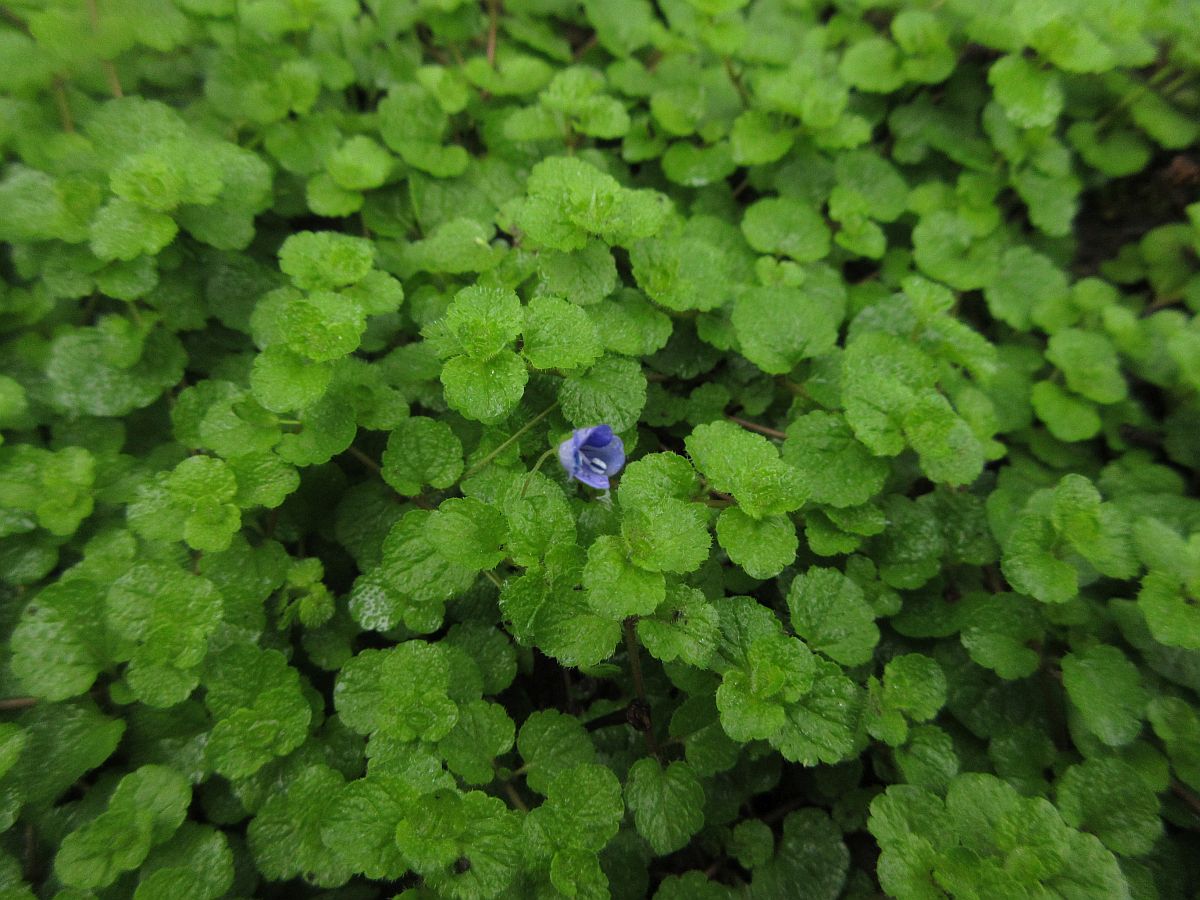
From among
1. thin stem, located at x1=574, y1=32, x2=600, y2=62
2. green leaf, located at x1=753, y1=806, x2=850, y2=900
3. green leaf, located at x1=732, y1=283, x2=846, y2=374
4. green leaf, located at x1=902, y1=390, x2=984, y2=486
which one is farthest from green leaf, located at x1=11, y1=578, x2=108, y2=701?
thin stem, located at x1=574, y1=32, x2=600, y2=62

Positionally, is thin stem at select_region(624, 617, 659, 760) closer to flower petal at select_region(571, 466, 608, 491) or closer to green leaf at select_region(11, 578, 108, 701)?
flower petal at select_region(571, 466, 608, 491)

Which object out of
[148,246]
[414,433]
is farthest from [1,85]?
[414,433]

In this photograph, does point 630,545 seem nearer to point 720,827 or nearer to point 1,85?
point 720,827

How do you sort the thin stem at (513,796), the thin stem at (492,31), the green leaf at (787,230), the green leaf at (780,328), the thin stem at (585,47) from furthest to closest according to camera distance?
the thin stem at (585,47) < the thin stem at (492,31) < the green leaf at (787,230) < the green leaf at (780,328) < the thin stem at (513,796)

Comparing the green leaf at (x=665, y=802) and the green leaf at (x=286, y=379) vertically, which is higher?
the green leaf at (x=286, y=379)

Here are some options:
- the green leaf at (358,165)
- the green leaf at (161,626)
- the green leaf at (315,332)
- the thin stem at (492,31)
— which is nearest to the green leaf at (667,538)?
the green leaf at (315,332)

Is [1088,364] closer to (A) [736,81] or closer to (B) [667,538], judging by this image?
(A) [736,81]

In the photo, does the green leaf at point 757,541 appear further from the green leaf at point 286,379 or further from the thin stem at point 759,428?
the green leaf at point 286,379
